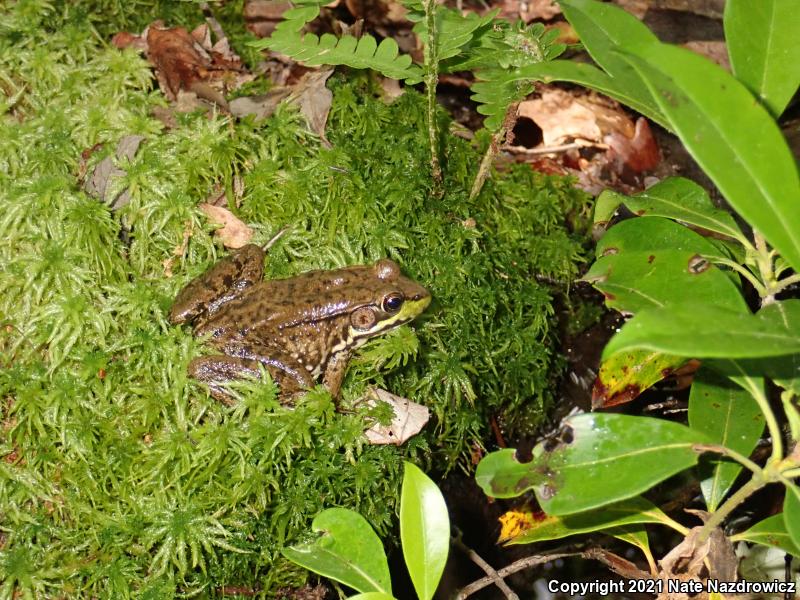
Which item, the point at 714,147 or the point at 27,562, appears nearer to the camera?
the point at 714,147

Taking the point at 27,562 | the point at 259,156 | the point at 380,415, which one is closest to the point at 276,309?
the point at 380,415

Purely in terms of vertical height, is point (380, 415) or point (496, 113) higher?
point (496, 113)

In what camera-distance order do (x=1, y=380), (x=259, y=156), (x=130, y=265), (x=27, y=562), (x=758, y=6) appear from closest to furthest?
(x=758, y=6) < (x=27, y=562) < (x=1, y=380) < (x=130, y=265) < (x=259, y=156)

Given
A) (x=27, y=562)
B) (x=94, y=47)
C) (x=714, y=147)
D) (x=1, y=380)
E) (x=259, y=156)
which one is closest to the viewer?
(x=714, y=147)

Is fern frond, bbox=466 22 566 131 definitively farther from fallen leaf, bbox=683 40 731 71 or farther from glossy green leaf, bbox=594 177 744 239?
fallen leaf, bbox=683 40 731 71

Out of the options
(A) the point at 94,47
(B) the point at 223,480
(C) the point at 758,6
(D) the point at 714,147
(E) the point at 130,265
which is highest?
(C) the point at 758,6

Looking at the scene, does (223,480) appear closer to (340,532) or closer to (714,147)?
(340,532)

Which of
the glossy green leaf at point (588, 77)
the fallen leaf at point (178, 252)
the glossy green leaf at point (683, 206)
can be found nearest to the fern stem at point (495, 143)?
the glossy green leaf at point (683, 206)

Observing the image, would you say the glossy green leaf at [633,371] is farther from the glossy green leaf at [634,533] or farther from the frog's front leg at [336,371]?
the frog's front leg at [336,371]
